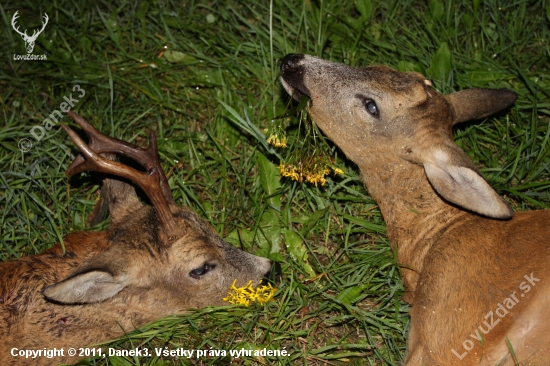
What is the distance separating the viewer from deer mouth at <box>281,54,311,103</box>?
564 cm

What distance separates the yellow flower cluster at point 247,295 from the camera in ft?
17.8

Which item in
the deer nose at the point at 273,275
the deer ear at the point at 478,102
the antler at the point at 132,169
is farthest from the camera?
the deer ear at the point at 478,102

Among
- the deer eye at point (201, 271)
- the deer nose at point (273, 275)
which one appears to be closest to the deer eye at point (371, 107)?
the deer nose at point (273, 275)

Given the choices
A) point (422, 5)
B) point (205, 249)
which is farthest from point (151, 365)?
point (422, 5)

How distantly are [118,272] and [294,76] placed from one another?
6.50ft

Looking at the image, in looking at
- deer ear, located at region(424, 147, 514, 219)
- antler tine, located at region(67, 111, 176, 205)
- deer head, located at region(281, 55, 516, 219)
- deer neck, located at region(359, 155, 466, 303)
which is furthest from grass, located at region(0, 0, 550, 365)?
antler tine, located at region(67, 111, 176, 205)

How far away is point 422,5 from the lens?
7.16 metres

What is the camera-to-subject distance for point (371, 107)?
5484 mm

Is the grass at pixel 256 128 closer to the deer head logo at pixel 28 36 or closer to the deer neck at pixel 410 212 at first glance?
the deer head logo at pixel 28 36

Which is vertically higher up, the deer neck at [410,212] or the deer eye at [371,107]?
the deer eye at [371,107]

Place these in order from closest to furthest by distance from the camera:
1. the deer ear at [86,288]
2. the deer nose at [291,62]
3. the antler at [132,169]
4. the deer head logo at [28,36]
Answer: the deer ear at [86,288] → the antler at [132,169] → the deer nose at [291,62] → the deer head logo at [28,36]

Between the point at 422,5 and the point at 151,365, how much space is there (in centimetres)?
427

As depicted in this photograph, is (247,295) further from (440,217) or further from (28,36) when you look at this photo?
(28,36)

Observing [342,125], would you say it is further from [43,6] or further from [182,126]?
[43,6]
